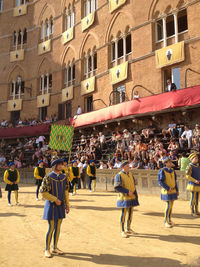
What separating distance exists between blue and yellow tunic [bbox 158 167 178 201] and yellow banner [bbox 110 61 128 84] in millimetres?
14272

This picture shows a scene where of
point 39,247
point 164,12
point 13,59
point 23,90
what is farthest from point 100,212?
A: point 13,59

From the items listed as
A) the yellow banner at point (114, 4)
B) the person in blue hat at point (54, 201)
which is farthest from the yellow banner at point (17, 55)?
the person in blue hat at point (54, 201)

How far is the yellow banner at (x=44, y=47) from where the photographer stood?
97.0 ft

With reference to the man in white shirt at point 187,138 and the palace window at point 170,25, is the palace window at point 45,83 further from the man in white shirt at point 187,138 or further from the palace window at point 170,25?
the man in white shirt at point 187,138

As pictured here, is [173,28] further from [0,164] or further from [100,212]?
[0,164]

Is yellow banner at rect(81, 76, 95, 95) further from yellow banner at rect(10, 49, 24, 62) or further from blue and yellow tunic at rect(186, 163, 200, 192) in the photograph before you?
blue and yellow tunic at rect(186, 163, 200, 192)

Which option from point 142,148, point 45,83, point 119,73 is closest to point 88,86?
point 119,73

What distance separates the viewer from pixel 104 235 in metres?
5.84

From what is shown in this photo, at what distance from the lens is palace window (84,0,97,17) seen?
24.8 m

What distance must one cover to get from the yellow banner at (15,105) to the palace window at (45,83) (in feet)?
11.1

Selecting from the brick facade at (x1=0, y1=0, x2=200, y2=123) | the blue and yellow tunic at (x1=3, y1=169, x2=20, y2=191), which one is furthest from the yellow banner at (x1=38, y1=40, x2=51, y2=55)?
the blue and yellow tunic at (x1=3, y1=169, x2=20, y2=191)

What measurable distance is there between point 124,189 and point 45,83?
26334 millimetres

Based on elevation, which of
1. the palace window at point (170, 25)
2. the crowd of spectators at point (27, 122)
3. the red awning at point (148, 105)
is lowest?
the red awning at point (148, 105)

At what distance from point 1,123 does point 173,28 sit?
22.3 metres
